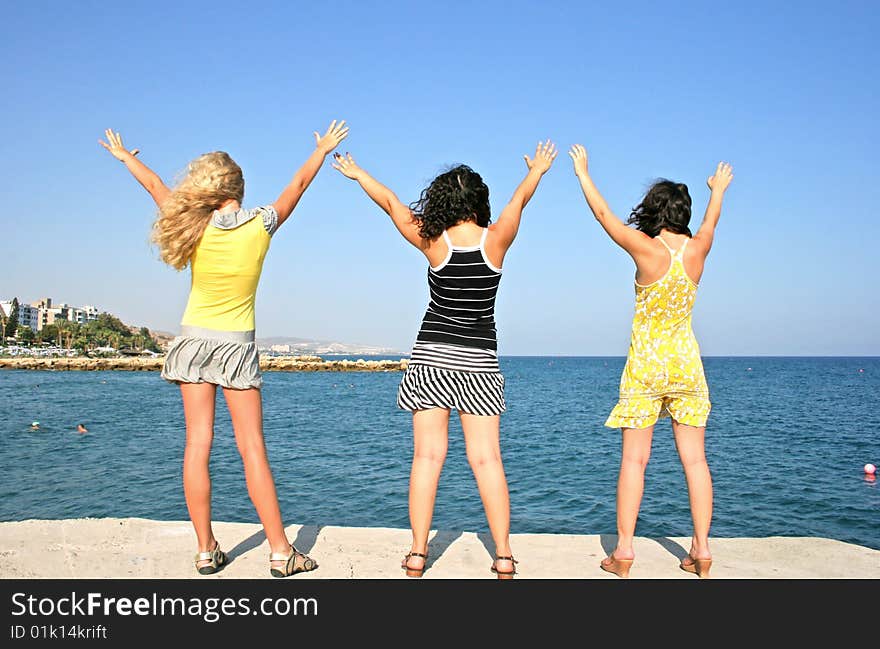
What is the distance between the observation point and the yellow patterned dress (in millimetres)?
4285

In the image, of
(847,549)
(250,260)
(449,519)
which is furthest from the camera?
(449,519)

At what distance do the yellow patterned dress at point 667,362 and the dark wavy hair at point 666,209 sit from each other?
0.11m

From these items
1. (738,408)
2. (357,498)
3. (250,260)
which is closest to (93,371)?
(738,408)

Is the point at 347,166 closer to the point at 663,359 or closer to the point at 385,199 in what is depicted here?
the point at 385,199

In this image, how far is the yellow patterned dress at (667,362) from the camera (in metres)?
4.29

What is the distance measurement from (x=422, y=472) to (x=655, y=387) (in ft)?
5.14

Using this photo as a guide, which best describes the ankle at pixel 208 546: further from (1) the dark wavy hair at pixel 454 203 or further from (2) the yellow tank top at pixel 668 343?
(2) the yellow tank top at pixel 668 343

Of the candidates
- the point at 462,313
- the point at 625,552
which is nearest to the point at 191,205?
the point at 462,313

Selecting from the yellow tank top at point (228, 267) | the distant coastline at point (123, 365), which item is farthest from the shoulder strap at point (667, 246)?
the distant coastline at point (123, 365)

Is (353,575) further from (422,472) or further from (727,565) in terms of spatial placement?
(727,565)

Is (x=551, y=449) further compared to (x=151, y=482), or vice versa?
(x=551, y=449)

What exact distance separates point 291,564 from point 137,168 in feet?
8.85

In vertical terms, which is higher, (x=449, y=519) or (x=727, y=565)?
(x=727, y=565)
